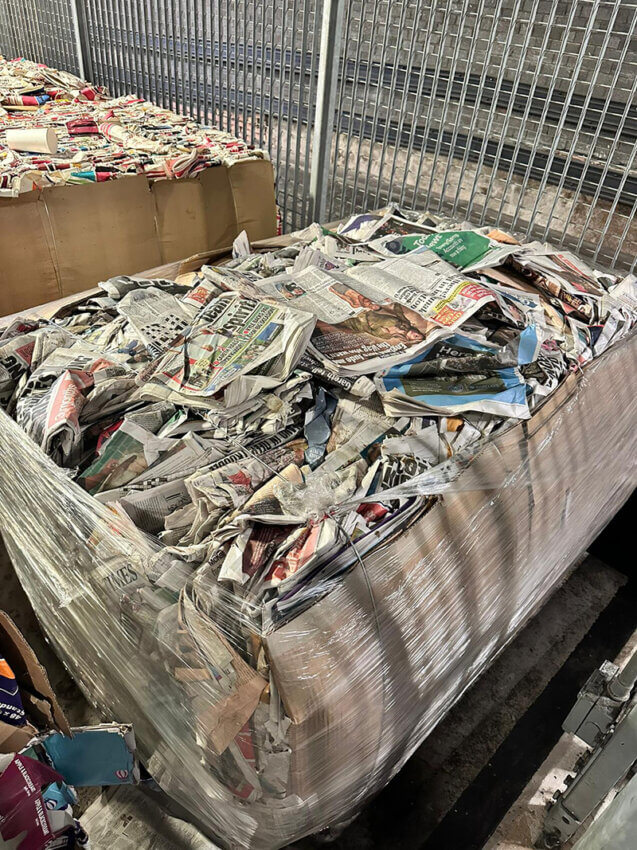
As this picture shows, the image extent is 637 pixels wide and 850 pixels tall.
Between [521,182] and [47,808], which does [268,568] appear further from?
[521,182]

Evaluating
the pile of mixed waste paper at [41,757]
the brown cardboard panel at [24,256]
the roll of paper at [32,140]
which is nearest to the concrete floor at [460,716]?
the pile of mixed waste paper at [41,757]

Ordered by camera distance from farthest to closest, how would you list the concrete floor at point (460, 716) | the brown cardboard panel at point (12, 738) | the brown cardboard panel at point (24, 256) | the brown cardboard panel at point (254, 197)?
the brown cardboard panel at point (254, 197) → the brown cardboard panel at point (24, 256) → the concrete floor at point (460, 716) → the brown cardboard panel at point (12, 738)

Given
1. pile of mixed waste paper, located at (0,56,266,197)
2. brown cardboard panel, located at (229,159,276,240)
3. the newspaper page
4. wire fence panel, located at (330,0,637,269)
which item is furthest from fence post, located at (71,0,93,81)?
the newspaper page

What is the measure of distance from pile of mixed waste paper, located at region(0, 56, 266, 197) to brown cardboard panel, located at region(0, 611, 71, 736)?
128cm

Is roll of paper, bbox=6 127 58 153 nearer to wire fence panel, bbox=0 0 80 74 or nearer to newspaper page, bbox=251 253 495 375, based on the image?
newspaper page, bbox=251 253 495 375

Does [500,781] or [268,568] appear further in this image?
[500,781]

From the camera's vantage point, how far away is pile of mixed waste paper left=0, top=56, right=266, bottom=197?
191cm

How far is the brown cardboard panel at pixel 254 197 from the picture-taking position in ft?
7.47

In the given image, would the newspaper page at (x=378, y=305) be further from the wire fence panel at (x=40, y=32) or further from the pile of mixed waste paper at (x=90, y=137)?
the wire fence panel at (x=40, y=32)

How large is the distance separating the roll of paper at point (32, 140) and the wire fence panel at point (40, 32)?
1.80 metres

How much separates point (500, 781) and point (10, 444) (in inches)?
50.0

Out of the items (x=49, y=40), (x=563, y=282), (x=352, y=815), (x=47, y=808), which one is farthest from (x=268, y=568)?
(x=49, y=40)

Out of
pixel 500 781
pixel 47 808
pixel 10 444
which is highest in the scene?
pixel 10 444

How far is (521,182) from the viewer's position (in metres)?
1.97
